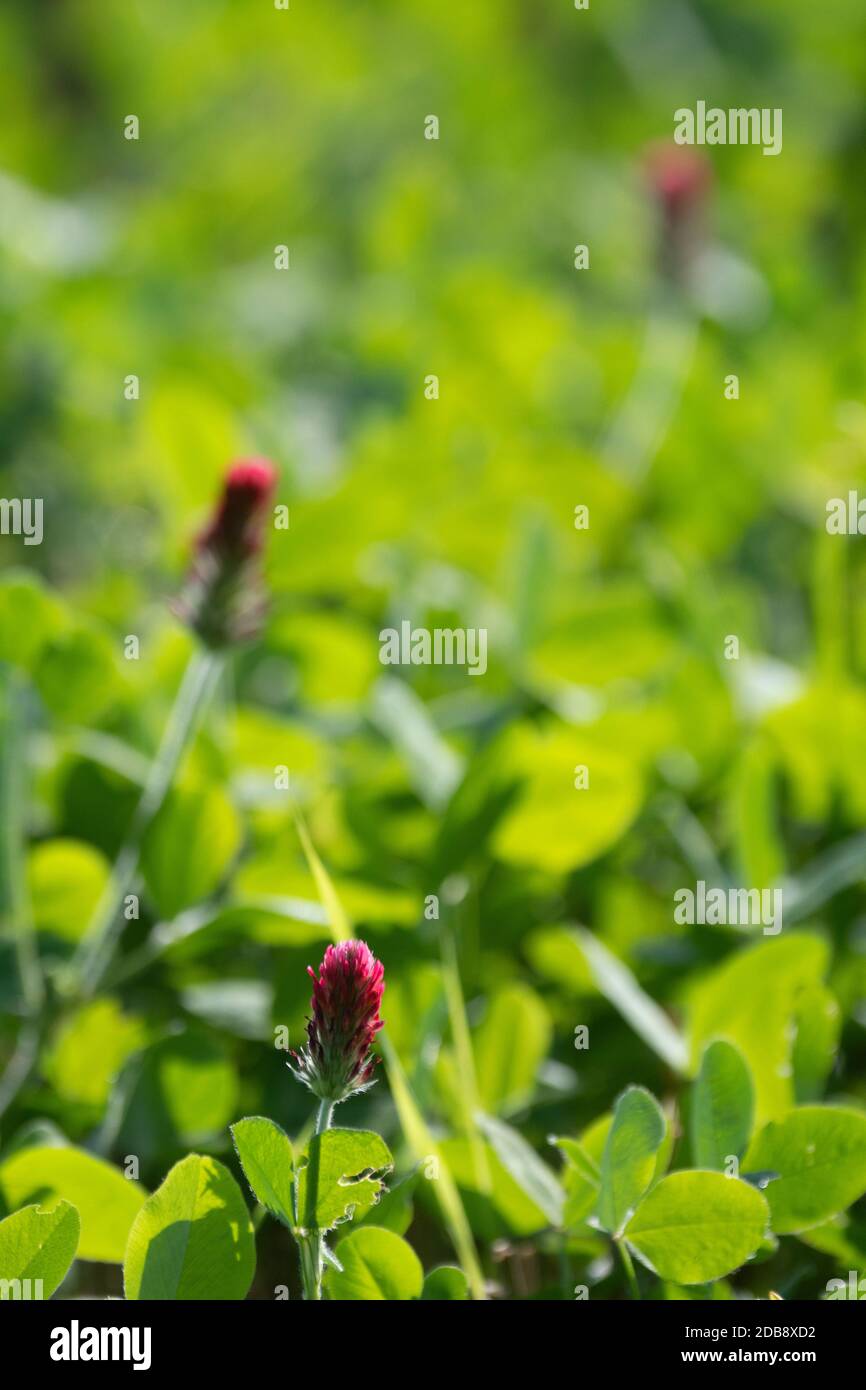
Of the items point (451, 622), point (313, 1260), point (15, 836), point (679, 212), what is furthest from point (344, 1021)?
point (679, 212)

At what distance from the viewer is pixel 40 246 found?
1.93 m

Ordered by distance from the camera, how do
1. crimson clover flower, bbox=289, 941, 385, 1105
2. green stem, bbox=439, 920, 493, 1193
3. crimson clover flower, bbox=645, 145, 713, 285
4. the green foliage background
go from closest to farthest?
1. crimson clover flower, bbox=289, 941, 385, 1105
2. green stem, bbox=439, 920, 493, 1193
3. the green foliage background
4. crimson clover flower, bbox=645, 145, 713, 285

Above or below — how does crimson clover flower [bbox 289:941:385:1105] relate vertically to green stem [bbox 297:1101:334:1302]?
above

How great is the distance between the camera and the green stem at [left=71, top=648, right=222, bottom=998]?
890mm

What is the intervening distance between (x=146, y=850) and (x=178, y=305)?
1.27 meters

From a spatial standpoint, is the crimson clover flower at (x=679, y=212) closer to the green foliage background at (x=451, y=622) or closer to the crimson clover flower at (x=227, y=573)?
the green foliage background at (x=451, y=622)

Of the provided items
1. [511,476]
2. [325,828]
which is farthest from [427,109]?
[325,828]

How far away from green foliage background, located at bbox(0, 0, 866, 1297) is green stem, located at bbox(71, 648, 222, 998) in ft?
0.06

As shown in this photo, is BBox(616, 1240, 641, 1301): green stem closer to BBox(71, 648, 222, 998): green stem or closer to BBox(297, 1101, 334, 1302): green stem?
BBox(297, 1101, 334, 1302): green stem

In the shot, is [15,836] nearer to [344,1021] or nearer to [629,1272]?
[344,1021]

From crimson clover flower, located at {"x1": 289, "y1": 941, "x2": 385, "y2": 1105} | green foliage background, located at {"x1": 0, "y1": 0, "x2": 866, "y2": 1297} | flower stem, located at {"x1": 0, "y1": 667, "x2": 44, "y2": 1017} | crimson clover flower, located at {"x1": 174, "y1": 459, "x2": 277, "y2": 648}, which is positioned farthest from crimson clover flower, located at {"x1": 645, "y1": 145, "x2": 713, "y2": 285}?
crimson clover flower, located at {"x1": 289, "y1": 941, "x2": 385, "y2": 1105}

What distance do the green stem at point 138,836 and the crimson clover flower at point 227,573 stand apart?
2 centimetres

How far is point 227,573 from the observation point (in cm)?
91

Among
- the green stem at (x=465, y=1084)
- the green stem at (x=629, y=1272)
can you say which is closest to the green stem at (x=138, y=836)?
the green stem at (x=465, y=1084)
